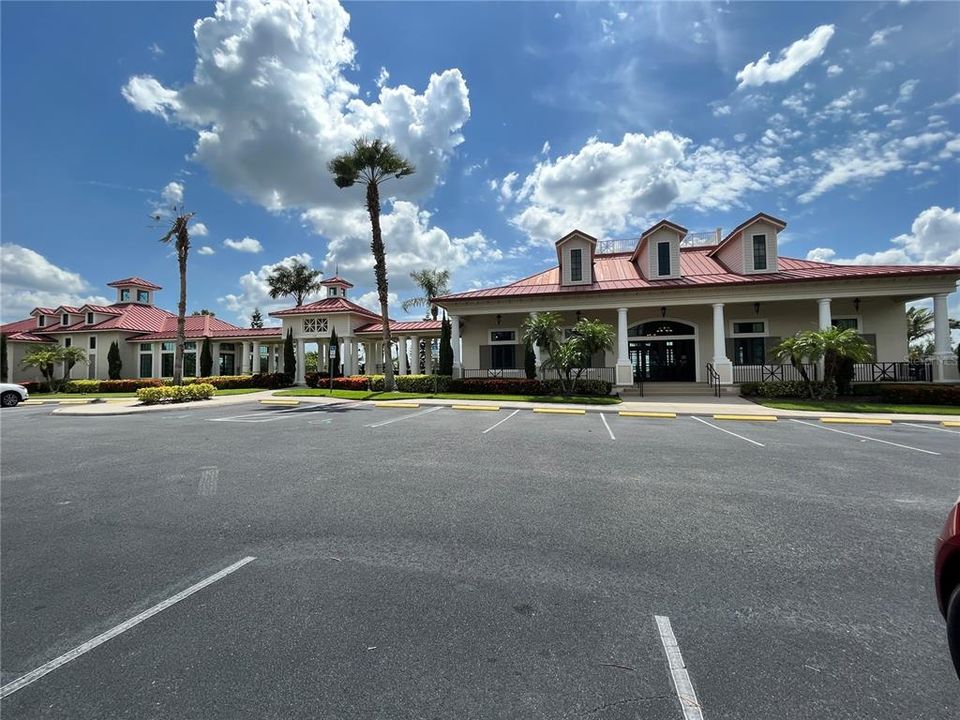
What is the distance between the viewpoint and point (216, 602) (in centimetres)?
323

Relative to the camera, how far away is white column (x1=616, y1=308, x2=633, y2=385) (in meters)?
21.4

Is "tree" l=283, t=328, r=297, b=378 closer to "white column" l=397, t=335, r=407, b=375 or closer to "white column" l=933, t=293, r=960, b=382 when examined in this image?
"white column" l=397, t=335, r=407, b=375

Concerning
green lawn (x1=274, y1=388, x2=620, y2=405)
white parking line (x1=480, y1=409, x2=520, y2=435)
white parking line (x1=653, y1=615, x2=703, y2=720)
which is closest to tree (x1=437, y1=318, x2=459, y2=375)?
green lawn (x1=274, y1=388, x2=620, y2=405)

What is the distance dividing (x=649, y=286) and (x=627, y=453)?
15.0 m

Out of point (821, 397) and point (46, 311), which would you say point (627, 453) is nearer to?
point (821, 397)

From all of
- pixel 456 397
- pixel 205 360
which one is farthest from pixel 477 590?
pixel 205 360

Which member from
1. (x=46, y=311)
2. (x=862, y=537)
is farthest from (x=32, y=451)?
(x=46, y=311)

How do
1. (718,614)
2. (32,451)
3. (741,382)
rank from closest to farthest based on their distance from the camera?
(718,614) → (32,451) → (741,382)

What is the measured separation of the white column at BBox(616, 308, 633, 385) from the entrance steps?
61 cm

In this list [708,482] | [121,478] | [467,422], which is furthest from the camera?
[467,422]

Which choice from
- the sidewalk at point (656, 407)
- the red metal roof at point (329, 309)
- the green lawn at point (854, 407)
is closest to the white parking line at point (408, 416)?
the sidewalk at point (656, 407)

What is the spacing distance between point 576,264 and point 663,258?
15.1 ft

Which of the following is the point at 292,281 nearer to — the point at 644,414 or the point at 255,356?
the point at 255,356

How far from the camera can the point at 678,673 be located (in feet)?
7.97
